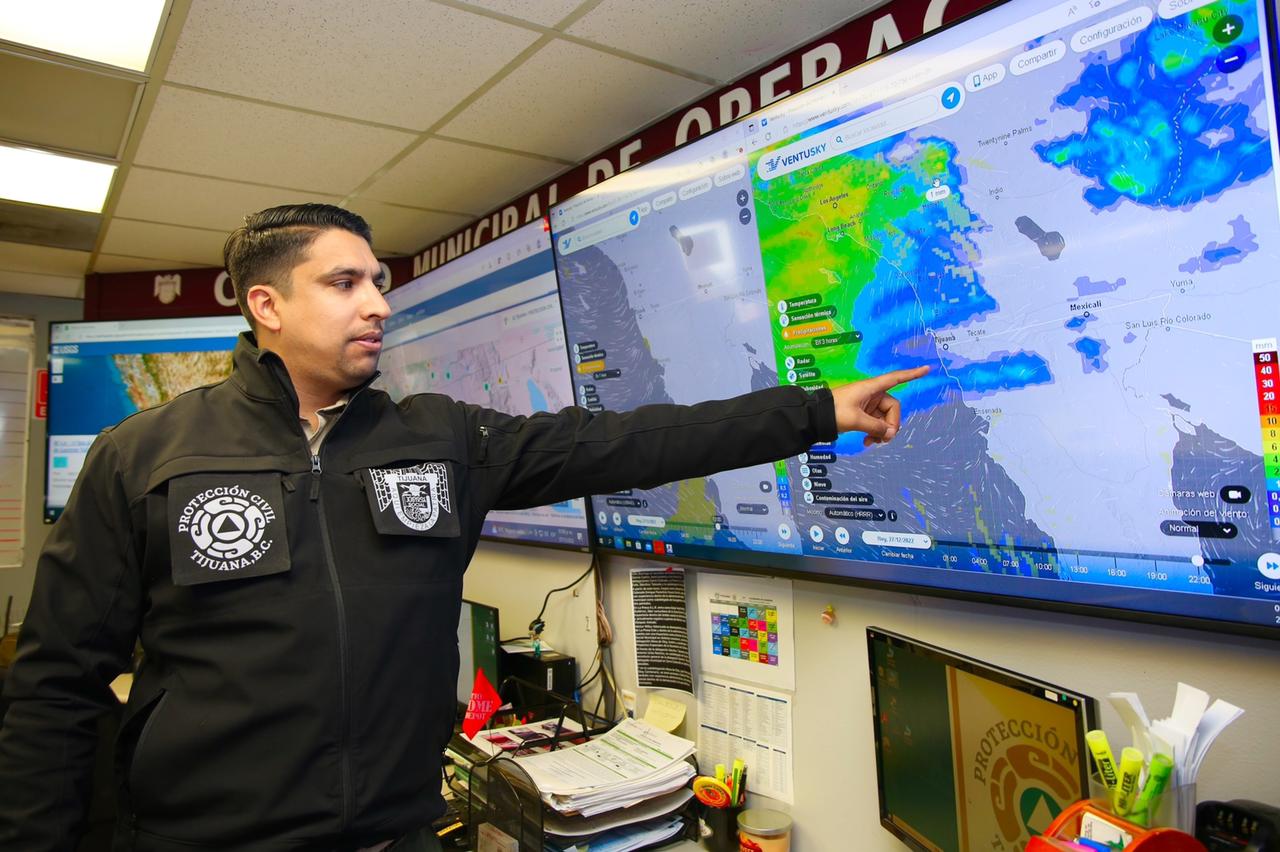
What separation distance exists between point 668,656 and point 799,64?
1.47 meters

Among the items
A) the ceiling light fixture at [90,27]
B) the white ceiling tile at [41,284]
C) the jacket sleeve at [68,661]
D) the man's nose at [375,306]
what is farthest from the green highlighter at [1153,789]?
the white ceiling tile at [41,284]

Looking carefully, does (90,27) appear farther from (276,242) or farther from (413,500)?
(413,500)

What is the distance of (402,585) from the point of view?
1.26 m

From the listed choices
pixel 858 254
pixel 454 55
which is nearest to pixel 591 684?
pixel 858 254

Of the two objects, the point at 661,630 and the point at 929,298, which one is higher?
the point at 929,298

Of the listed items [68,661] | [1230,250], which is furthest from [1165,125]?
[68,661]

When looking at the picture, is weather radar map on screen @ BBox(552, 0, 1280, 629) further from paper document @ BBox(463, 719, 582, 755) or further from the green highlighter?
paper document @ BBox(463, 719, 582, 755)

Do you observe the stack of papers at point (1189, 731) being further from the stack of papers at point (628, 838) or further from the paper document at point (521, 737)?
the paper document at point (521, 737)

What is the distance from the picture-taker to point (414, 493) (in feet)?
4.25

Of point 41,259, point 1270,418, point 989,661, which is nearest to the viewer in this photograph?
point 1270,418

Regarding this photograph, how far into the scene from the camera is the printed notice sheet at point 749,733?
1896 mm

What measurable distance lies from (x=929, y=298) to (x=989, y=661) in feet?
2.16

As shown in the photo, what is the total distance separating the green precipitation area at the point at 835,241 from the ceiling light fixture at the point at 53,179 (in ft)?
7.13

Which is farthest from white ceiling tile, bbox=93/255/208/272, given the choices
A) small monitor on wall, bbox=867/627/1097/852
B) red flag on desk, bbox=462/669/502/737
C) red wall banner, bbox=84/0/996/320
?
small monitor on wall, bbox=867/627/1097/852
